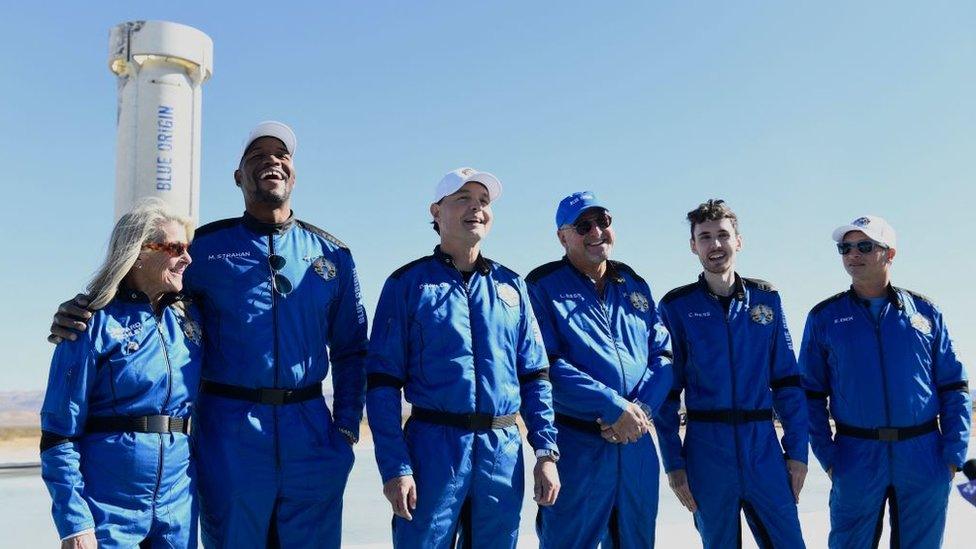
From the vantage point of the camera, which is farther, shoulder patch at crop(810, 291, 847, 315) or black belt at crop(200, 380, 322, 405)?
shoulder patch at crop(810, 291, 847, 315)

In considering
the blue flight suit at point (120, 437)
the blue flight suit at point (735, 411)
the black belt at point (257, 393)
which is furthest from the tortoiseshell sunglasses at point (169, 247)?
the blue flight suit at point (735, 411)

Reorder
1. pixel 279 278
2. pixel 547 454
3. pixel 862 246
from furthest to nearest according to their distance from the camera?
pixel 862 246, pixel 547 454, pixel 279 278

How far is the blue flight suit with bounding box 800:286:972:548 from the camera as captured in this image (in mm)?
4680

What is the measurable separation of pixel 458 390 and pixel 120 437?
4.39ft

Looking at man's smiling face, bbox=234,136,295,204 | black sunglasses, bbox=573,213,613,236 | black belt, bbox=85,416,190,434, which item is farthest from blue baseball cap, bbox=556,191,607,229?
black belt, bbox=85,416,190,434

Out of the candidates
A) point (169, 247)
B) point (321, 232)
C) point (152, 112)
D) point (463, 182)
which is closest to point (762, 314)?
point (463, 182)

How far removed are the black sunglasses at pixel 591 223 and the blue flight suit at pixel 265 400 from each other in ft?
4.53

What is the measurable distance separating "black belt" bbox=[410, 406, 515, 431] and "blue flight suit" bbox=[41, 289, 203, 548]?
982 millimetres

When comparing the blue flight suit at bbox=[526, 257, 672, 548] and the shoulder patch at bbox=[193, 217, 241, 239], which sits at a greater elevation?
the shoulder patch at bbox=[193, 217, 241, 239]

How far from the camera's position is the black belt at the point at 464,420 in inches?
139

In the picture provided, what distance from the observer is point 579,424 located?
411 cm

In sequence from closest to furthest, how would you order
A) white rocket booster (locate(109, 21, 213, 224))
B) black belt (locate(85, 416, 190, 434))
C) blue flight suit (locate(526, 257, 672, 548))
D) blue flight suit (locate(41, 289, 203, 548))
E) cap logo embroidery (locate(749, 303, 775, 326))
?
blue flight suit (locate(41, 289, 203, 548)) < black belt (locate(85, 416, 190, 434)) < blue flight suit (locate(526, 257, 672, 548)) < cap logo embroidery (locate(749, 303, 775, 326)) < white rocket booster (locate(109, 21, 213, 224))

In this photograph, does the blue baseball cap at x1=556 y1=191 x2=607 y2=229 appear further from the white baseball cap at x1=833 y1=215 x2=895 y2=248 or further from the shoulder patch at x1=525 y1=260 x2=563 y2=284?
the white baseball cap at x1=833 y1=215 x2=895 y2=248

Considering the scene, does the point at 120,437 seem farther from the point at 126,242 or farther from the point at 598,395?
the point at 598,395
